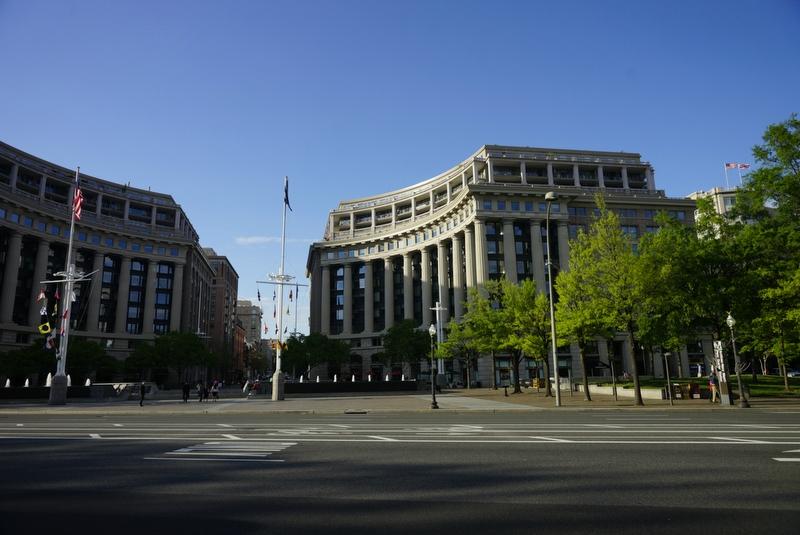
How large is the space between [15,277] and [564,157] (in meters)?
99.4

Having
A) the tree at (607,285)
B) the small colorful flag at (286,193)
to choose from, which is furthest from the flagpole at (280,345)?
the tree at (607,285)

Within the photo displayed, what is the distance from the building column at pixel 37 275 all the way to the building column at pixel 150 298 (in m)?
19.2

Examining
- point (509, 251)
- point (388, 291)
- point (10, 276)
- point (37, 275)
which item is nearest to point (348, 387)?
point (509, 251)

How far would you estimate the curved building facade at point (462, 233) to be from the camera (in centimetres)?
8594

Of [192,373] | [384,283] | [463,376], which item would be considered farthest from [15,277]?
[463,376]

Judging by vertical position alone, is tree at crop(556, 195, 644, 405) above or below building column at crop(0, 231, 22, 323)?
below

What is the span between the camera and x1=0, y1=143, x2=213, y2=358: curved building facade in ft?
281

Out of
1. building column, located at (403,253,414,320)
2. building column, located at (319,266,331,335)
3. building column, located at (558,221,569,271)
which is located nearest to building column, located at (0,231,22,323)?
building column, located at (319,266,331,335)

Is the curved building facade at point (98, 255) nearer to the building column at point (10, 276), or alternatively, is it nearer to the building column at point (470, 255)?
the building column at point (10, 276)

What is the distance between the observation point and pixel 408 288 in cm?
10956

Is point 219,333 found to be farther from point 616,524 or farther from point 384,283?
point 616,524

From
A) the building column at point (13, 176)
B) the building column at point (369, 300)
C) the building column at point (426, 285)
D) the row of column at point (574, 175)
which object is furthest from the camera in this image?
the building column at point (369, 300)

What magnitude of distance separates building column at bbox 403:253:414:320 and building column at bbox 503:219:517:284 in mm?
29999

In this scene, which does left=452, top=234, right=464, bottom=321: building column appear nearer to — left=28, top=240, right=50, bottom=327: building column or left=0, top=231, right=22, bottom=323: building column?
left=28, top=240, right=50, bottom=327: building column
